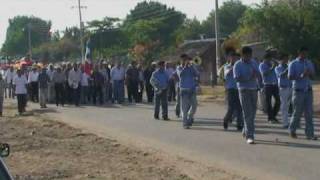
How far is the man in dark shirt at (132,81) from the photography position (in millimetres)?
30000

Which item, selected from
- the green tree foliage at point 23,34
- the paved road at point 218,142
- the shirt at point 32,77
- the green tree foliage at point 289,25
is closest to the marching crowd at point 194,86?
the paved road at point 218,142

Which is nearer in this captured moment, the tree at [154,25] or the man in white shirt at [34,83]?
the man in white shirt at [34,83]

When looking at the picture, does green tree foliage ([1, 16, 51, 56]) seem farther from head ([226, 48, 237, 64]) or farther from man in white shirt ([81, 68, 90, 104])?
head ([226, 48, 237, 64])

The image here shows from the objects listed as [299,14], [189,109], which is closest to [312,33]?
[299,14]

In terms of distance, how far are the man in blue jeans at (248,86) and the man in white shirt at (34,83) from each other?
18191 mm

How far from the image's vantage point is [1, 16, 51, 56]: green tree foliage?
15250cm

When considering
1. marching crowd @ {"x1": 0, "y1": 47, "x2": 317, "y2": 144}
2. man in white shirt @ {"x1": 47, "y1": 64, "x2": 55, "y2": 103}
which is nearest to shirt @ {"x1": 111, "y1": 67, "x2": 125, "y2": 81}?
marching crowd @ {"x1": 0, "y1": 47, "x2": 317, "y2": 144}

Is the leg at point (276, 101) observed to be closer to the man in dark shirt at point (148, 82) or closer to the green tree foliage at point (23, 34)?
the man in dark shirt at point (148, 82)

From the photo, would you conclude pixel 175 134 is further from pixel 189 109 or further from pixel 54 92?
pixel 54 92

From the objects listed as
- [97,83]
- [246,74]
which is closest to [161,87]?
[246,74]

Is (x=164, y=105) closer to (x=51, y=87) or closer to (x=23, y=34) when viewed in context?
(x=51, y=87)

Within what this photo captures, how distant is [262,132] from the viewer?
16.1m

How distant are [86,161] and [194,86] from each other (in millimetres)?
5623

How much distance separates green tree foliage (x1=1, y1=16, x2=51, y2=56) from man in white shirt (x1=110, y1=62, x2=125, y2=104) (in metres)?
118
